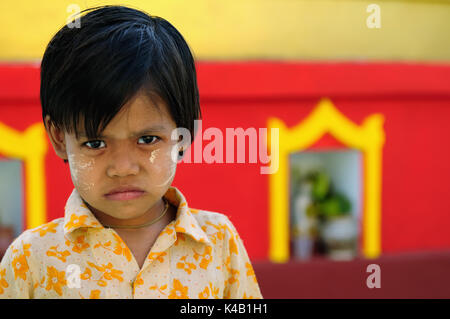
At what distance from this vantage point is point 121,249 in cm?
85

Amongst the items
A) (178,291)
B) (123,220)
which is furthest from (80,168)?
(178,291)

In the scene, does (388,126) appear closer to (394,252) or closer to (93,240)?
(394,252)

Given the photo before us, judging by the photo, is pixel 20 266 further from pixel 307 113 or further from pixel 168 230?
pixel 307 113

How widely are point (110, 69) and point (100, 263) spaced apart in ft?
1.00

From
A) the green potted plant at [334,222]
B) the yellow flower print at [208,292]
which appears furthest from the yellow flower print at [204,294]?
the green potted plant at [334,222]

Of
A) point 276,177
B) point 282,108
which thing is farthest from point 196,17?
point 276,177

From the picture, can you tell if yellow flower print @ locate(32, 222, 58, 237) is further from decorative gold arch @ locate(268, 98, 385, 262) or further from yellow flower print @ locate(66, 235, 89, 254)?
decorative gold arch @ locate(268, 98, 385, 262)

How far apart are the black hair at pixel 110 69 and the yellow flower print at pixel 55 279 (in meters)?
0.22

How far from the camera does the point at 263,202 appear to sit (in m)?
2.43

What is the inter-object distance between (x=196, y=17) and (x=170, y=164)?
1.67 meters

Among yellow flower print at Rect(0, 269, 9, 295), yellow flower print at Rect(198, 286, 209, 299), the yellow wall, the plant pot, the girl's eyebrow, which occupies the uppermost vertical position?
the yellow wall

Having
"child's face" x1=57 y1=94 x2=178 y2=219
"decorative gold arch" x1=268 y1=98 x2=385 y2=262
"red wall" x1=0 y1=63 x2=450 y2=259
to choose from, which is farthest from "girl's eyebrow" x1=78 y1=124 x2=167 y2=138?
"decorative gold arch" x1=268 y1=98 x2=385 y2=262

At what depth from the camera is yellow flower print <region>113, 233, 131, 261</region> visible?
2.78 feet

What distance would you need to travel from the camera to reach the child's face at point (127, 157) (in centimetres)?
77
